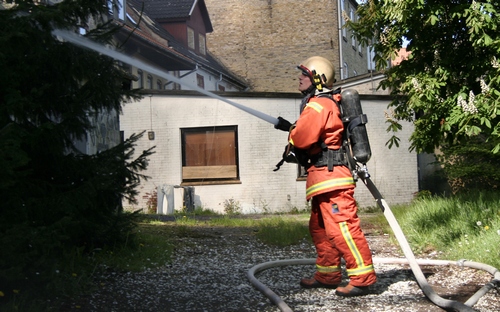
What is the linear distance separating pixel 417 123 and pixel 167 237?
3.44m

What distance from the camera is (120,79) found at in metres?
6.05

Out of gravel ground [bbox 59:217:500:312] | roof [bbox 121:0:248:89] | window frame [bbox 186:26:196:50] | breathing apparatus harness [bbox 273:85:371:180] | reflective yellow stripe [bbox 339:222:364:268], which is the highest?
window frame [bbox 186:26:196:50]

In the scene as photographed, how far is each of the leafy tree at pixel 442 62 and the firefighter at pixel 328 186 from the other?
1761 mm

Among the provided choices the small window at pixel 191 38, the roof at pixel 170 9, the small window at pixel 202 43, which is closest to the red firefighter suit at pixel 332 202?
the roof at pixel 170 9

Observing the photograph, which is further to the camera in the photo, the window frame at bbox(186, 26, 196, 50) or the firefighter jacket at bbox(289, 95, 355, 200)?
the window frame at bbox(186, 26, 196, 50)

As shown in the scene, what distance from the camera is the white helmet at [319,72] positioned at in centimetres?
576

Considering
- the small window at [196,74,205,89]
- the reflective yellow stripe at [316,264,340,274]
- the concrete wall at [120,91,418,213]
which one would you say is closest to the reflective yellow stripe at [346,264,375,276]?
the reflective yellow stripe at [316,264,340,274]

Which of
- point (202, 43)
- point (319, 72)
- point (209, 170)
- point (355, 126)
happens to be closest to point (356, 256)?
point (355, 126)

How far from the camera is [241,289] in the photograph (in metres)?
5.70

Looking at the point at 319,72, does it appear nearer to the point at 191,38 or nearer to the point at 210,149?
the point at 210,149

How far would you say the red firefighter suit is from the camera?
5.35 m

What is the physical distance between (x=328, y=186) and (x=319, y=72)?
1053 mm

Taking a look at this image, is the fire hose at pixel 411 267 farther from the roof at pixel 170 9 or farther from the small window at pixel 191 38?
the small window at pixel 191 38

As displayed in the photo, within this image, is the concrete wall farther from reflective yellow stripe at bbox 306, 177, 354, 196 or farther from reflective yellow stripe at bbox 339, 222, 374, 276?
reflective yellow stripe at bbox 339, 222, 374, 276
